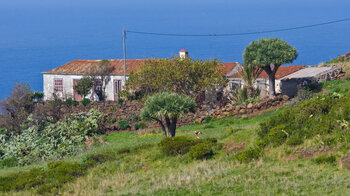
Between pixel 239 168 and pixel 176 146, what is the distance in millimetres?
4599

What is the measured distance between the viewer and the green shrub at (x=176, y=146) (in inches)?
917

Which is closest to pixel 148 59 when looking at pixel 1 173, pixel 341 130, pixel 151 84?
pixel 151 84

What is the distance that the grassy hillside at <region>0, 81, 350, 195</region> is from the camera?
16.6 metres

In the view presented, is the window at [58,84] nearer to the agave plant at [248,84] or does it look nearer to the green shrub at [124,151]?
the agave plant at [248,84]

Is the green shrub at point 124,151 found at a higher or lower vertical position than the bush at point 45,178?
higher

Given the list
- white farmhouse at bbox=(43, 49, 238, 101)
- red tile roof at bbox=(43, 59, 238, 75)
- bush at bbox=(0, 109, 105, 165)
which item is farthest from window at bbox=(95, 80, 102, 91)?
bush at bbox=(0, 109, 105, 165)

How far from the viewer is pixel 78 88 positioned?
4950 cm

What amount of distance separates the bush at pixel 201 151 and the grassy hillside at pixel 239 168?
0.31 m

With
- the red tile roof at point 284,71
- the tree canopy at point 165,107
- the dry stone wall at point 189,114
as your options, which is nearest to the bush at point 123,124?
the dry stone wall at point 189,114

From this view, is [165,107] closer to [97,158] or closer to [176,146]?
[176,146]

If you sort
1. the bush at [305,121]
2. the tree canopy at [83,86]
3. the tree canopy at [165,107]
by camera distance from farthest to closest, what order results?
1. the tree canopy at [83,86]
2. the tree canopy at [165,107]
3. the bush at [305,121]

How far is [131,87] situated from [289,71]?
47.5 feet

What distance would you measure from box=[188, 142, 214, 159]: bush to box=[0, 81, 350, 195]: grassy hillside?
314 millimetres

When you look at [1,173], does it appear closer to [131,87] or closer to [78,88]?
[131,87]
